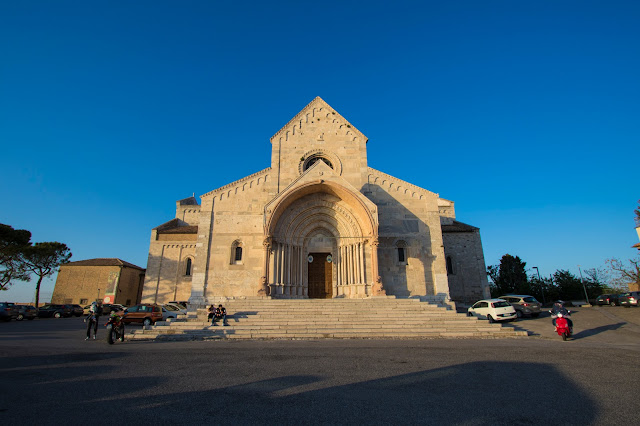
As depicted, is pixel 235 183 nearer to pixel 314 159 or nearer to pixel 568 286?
pixel 314 159

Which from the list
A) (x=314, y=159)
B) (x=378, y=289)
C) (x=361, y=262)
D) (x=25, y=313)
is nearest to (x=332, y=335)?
(x=378, y=289)

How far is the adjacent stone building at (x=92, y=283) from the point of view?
109ft

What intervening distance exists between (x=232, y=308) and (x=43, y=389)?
34.3ft

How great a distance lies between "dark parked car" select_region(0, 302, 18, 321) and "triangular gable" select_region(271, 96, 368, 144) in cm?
2307

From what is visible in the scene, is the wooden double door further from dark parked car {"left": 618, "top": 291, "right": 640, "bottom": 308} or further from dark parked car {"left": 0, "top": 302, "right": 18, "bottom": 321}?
dark parked car {"left": 0, "top": 302, "right": 18, "bottom": 321}

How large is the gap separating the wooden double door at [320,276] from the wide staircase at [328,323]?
3796 mm

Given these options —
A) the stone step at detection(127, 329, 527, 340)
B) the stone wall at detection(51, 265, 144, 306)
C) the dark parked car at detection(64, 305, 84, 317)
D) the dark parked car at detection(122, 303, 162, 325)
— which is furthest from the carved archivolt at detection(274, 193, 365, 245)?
the dark parked car at detection(64, 305, 84, 317)

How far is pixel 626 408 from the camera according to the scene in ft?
15.1

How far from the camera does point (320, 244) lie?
2094 centimetres

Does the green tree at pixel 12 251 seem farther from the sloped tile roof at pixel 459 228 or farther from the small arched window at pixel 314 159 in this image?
the sloped tile roof at pixel 459 228

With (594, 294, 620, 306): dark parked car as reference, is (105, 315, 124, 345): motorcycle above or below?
below

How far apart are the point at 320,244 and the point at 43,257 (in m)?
32.0

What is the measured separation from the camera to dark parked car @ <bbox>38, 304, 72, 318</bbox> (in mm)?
28000

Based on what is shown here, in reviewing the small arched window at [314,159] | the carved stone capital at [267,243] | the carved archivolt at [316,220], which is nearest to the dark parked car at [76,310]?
the carved stone capital at [267,243]
